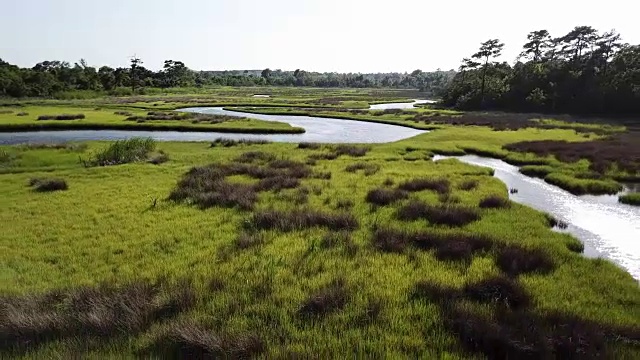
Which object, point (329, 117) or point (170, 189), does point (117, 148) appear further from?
point (329, 117)

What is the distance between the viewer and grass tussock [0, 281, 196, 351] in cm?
744

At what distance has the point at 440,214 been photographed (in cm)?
1767

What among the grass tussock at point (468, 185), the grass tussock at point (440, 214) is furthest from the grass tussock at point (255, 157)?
the grass tussock at point (440, 214)

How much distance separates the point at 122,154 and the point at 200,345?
30184 millimetres

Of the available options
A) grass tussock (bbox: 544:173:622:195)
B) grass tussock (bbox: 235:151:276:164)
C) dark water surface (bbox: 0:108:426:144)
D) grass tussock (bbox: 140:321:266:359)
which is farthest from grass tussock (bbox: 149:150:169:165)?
grass tussock (bbox: 544:173:622:195)

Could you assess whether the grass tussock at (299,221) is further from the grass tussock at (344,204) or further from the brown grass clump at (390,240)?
the grass tussock at (344,204)

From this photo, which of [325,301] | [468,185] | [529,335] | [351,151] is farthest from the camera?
[351,151]

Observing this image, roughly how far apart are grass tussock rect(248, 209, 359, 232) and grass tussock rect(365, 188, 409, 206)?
3584 mm

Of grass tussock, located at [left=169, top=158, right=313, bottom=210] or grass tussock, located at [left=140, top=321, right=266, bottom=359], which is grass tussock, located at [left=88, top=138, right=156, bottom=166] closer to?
grass tussock, located at [left=169, top=158, right=313, bottom=210]

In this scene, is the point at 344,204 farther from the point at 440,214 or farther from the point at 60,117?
the point at 60,117

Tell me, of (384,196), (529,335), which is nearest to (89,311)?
(529,335)

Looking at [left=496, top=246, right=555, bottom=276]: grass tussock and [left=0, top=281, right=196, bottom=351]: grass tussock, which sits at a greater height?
[left=0, top=281, right=196, bottom=351]: grass tussock

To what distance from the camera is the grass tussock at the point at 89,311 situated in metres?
7.44

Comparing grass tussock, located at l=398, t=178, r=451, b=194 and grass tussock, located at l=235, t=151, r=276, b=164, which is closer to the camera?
grass tussock, located at l=398, t=178, r=451, b=194
